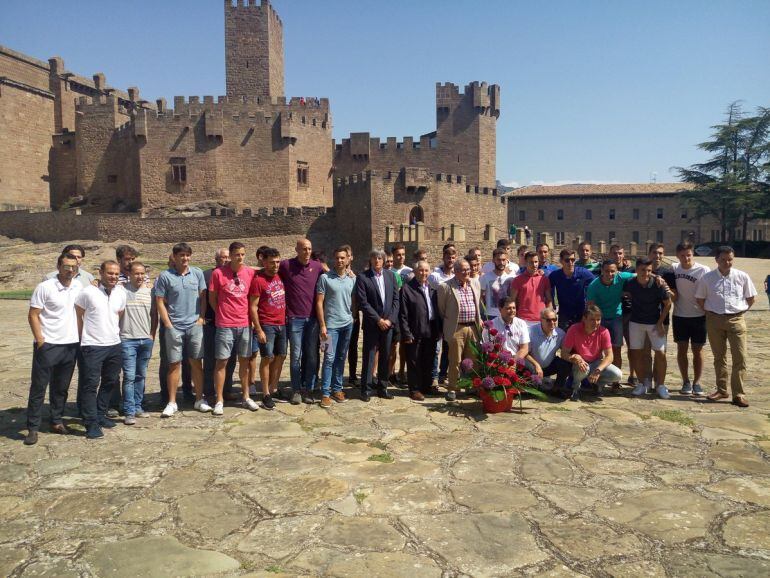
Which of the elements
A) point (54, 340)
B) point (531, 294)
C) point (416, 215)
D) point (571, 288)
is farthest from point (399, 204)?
point (54, 340)

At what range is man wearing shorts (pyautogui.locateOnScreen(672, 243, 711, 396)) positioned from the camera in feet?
24.7

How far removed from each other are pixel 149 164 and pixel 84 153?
18.6 ft

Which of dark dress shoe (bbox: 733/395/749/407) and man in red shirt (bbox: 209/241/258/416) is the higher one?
man in red shirt (bbox: 209/241/258/416)

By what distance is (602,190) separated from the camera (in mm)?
53562

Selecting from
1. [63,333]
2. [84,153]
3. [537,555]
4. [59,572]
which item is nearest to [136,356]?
[63,333]

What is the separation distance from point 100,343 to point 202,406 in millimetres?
1394

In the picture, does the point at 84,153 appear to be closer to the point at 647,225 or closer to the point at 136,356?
the point at 136,356

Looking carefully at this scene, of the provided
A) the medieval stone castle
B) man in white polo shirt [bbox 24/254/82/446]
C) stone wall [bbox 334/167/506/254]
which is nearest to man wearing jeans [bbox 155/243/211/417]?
man in white polo shirt [bbox 24/254/82/446]

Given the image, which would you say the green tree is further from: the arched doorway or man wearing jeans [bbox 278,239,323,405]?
man wearing jeans [bbox 278,239,323,405]

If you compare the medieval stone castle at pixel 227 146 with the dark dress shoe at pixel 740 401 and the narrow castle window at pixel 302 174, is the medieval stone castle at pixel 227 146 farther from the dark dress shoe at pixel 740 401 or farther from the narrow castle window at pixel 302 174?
the dark dress shoe at pixel 740 401

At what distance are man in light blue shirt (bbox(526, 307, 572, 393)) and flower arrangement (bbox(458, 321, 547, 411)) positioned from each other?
0.58 metres

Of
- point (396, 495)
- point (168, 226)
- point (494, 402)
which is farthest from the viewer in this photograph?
point (168, 226)

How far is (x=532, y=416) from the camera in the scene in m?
6.59

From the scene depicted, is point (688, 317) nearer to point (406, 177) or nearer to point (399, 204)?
point (399, 204)
